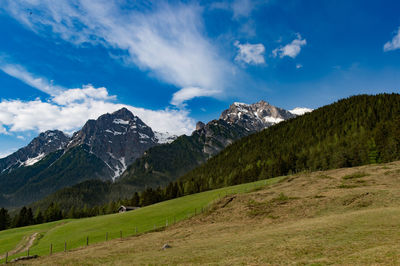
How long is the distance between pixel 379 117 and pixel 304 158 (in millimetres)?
61941

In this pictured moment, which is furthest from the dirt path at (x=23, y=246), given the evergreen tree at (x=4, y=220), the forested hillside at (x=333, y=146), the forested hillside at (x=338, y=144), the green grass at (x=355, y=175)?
the forested hillside at (x=338, y=144)

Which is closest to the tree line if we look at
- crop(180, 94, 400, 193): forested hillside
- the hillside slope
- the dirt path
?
crop(180, 94, 400, 193): forested hillside

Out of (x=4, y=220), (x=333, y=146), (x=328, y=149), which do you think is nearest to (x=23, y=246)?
(x=4, y=220)

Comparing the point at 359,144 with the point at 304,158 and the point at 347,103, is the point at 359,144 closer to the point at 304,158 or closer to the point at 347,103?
the point at 304,158

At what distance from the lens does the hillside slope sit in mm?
20172

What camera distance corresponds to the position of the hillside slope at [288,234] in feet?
66.2

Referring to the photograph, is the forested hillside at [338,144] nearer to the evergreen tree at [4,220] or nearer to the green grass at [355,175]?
the green grass at [355,175]

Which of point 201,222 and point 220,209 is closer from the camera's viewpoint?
point 201,222

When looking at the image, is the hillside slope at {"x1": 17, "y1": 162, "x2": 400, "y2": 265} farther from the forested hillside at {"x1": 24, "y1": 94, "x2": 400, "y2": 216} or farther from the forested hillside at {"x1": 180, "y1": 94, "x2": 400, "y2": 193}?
the forested hillside at {"x1": 24, "y1": 94, "x2": 400, "y2": 216}

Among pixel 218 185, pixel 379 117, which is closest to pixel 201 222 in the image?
pixel 218 185

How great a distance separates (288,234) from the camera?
2828cm

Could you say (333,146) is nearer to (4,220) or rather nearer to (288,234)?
(288,234)

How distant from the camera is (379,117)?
502 feet

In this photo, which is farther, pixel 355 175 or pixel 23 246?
pixel 355 175
